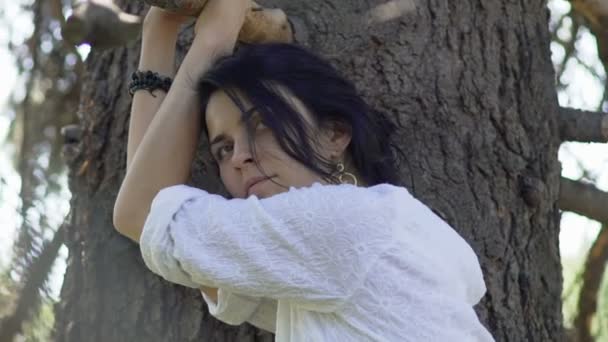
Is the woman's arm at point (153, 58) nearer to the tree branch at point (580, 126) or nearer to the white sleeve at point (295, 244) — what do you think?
the white sleeve at point (295, 244)

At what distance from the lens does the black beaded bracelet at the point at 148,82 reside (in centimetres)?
174

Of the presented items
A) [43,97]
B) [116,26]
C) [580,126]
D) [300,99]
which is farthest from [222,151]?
[43,97]

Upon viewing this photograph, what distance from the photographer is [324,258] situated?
1.44 m

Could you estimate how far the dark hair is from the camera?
157 centimetres

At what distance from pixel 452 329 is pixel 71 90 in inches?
89.1

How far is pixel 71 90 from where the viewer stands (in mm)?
3482

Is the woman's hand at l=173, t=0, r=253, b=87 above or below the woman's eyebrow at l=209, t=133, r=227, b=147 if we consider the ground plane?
above

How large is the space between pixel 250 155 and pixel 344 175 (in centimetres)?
16

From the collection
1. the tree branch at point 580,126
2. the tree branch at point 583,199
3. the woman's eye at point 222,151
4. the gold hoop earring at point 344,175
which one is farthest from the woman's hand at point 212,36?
the tree branch at point 583,199

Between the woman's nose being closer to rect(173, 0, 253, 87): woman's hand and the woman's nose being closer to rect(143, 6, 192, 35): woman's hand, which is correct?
rect(173, 0, 253, 87): woman's hand

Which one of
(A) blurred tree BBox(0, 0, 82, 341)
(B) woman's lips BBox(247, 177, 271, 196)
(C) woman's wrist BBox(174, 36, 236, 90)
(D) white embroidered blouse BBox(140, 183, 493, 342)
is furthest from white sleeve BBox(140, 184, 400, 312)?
(A) blurred tree BBox(0, 0, 82, 341)

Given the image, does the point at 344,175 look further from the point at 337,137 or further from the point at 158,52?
the point at 158,52

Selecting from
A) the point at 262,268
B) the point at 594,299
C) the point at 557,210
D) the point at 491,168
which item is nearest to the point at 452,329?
the point at 262,268

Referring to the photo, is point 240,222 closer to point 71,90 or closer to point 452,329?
point 452,329
